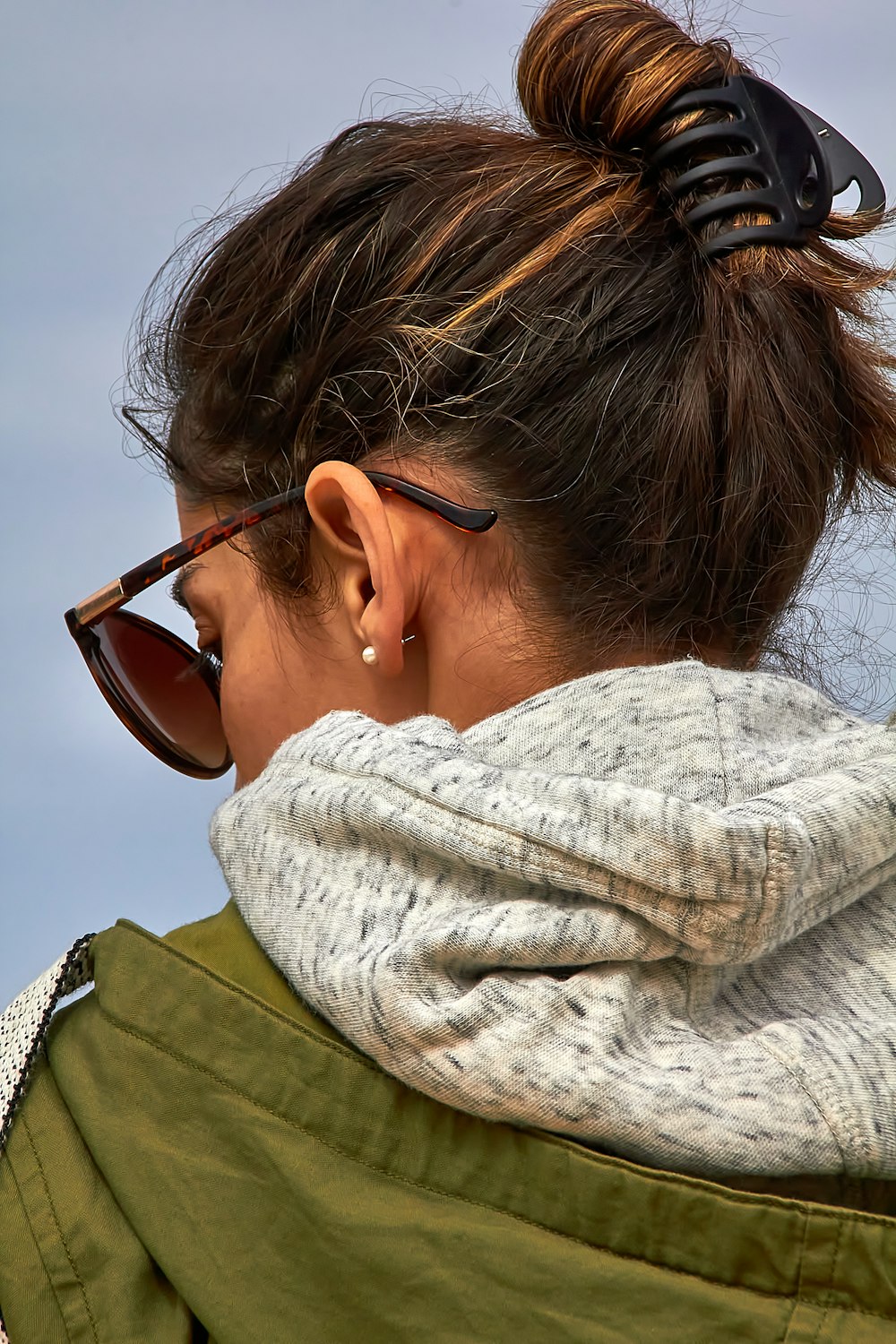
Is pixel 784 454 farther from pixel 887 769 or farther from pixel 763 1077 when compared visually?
pixel 763 1077

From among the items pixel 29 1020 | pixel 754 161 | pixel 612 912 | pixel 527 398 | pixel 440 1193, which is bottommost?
pixel 440 1193

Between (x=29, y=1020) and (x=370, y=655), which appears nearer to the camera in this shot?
(x=29, y=1020)

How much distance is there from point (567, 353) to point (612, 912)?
1.78 feet

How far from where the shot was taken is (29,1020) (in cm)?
92

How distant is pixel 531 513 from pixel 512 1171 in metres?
0.56

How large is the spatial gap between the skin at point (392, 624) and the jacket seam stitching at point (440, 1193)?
38 cm

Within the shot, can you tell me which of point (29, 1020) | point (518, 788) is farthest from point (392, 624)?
point (29, 1020)

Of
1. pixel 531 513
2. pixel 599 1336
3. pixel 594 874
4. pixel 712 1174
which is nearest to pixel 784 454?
pixel 531 513

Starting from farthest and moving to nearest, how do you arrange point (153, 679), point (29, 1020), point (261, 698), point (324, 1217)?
point (153, 679) → point (261, 698) → point (29, 1020) → point (324, 1217)

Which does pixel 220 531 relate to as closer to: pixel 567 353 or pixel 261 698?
pixel 261 698

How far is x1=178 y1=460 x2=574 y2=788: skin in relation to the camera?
1.10m

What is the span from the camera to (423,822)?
0.82 m

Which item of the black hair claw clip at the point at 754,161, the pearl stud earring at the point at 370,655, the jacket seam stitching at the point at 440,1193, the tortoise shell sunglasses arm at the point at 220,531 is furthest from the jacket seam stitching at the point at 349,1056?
the black hair claw clip at the point at 754,161

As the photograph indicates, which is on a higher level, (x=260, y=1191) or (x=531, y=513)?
(x=531, y=513)
